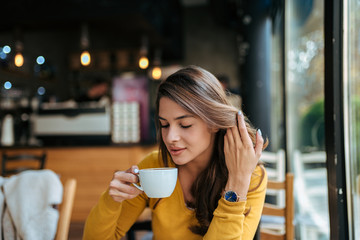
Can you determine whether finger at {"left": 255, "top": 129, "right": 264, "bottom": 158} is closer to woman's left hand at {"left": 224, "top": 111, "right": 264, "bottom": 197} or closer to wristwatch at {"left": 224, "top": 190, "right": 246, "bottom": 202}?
woman's left hand at {"left": 224, "top": 111, "right": 264, "bottom": 197}

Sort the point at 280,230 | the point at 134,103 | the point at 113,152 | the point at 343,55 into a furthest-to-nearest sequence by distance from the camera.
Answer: the point at 134,103
the point at 113,152
the point at 280,230
the point at 343,55

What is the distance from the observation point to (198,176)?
4.06 feet

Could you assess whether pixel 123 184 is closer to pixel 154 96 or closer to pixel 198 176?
pixel 198 176

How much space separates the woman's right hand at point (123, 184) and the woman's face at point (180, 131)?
18 cm

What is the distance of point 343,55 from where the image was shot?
4.12ft

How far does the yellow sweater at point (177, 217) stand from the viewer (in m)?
0.95

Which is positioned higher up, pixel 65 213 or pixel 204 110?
A: pixel 204 110

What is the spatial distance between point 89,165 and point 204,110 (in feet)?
10.3

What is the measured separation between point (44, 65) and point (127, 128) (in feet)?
Answer: 11.6

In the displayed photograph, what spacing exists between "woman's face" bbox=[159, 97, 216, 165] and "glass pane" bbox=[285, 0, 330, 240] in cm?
167

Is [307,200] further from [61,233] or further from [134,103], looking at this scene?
[61,233]

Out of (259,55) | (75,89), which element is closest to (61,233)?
(259,55)

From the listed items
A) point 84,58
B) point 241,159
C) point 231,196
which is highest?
point 84,58

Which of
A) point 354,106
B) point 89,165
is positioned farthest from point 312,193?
point 89,165
